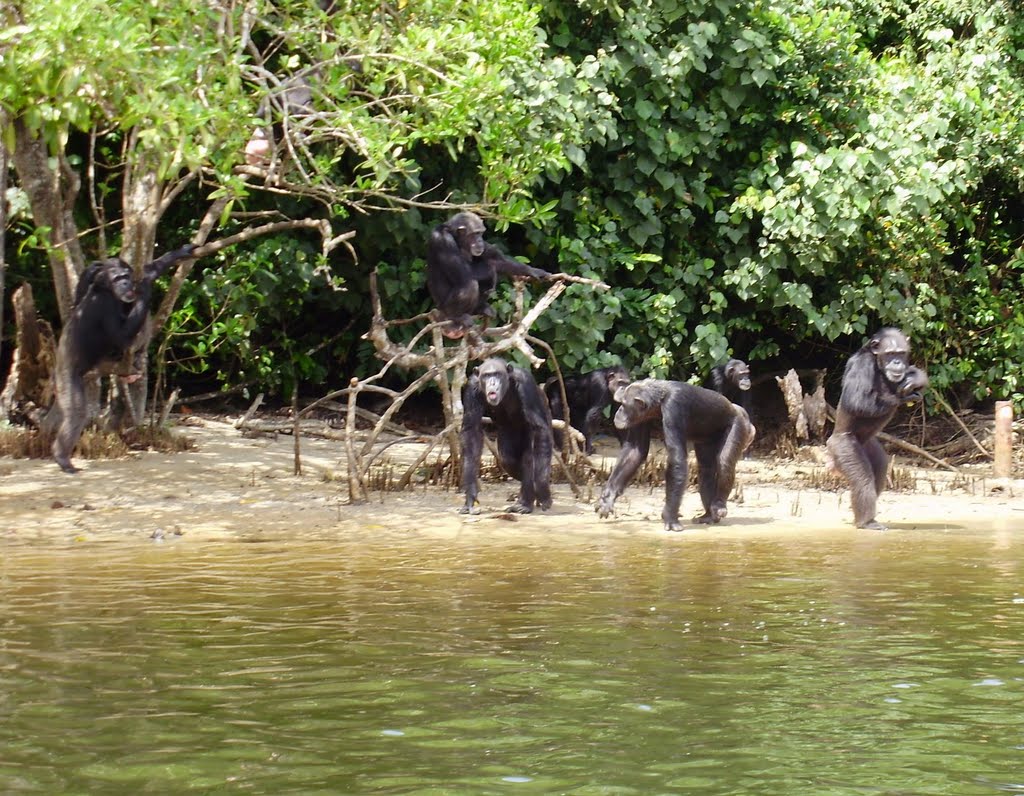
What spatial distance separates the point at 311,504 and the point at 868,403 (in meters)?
3.93

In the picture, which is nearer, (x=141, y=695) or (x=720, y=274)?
(x=141, y=695)

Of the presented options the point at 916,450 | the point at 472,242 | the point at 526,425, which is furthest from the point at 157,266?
the point at 916,450

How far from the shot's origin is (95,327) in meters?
10.7

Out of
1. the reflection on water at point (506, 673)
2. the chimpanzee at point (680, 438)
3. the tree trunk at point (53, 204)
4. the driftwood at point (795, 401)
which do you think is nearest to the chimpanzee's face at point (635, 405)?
the chimpanzee at point (680, 438)

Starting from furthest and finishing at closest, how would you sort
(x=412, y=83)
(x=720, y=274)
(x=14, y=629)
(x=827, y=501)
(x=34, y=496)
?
(x=720, y=274), (x=827, y=501), (x=34, y=496), (x=412, y=83), (x=14, y=629)

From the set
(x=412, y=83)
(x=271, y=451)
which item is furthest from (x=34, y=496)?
(x=412, y=83)

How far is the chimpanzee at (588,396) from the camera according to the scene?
44.3 feet

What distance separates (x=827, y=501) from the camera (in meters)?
11.7

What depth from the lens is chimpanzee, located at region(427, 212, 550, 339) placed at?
11.9 metres

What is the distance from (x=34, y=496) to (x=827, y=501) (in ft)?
19.5

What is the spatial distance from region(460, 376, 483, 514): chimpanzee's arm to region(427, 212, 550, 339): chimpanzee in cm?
113

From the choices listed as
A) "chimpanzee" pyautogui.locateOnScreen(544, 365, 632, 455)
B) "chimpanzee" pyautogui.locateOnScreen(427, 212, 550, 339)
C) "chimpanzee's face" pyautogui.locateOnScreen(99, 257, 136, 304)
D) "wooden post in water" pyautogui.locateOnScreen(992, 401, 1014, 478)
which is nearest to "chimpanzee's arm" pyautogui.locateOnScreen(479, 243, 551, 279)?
"chimpanzee" pyautogui.locateOnScreen(427, 212, 550, 339)

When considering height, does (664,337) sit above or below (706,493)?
above

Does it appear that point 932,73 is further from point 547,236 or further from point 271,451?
point 271,451
